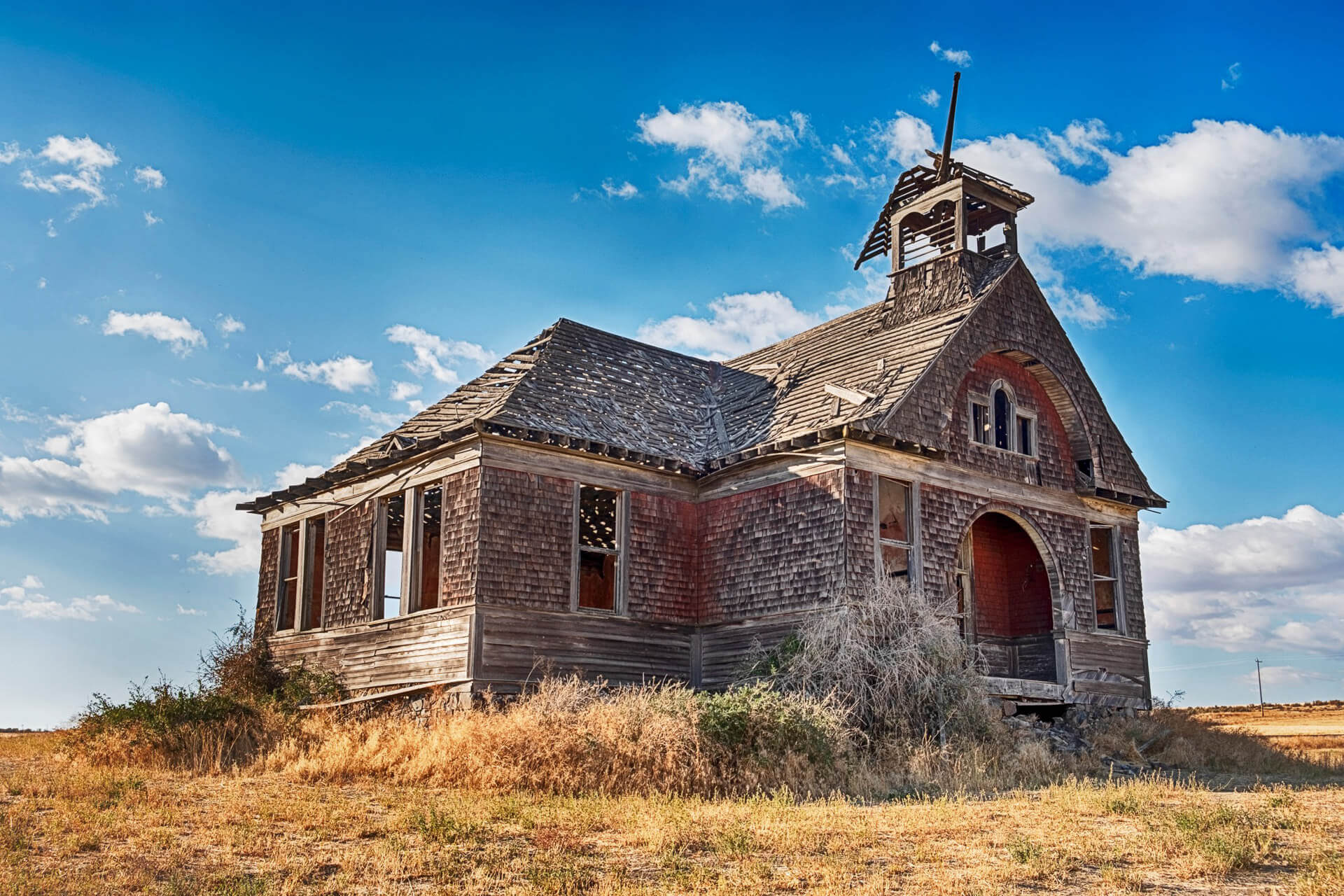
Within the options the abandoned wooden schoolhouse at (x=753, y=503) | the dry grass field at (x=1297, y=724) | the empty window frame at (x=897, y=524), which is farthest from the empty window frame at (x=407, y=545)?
the dry grass field at (x=1297, y=724)

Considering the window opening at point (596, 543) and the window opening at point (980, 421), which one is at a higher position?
the window opening at point (980, 421)

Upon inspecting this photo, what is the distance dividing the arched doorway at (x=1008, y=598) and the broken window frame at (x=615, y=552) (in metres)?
7.46

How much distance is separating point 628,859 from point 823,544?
33.3ft

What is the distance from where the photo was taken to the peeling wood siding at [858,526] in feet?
64.2

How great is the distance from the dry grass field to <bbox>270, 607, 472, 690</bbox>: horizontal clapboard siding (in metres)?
15.9

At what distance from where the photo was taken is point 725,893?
8914mm

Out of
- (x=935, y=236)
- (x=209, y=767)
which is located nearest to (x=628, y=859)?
(x=209, y=767)

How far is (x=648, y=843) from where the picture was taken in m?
11.0

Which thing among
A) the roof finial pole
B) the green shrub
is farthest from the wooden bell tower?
the green shrub

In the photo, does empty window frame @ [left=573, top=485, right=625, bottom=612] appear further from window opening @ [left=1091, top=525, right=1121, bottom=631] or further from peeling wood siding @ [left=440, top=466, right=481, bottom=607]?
window opening @ [left=1091, top=525, right=1121, bottom=631]

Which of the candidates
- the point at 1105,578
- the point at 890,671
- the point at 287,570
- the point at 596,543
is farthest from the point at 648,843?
the point at 1105,578

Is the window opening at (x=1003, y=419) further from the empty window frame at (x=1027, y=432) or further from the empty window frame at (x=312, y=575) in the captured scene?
the empty window frame at (x=312, y=575)

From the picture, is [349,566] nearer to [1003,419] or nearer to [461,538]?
[461,538]

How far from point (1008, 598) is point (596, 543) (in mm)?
9082
